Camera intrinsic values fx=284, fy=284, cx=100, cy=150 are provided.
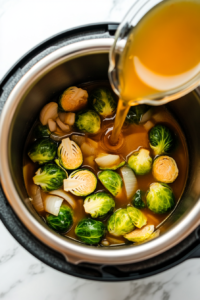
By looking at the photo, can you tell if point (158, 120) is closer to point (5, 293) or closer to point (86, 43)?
point (86, 43)

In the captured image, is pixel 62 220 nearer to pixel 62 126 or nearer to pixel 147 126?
pixel 62 126

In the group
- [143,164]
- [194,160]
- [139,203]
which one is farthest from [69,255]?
[194,160]

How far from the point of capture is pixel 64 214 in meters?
1.96

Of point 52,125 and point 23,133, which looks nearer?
point 23,133

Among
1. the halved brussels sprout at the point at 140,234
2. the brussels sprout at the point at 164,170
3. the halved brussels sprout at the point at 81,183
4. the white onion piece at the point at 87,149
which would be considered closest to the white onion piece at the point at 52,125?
the white onion piece at the point at 87,149

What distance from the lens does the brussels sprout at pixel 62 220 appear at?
1933 millimetres

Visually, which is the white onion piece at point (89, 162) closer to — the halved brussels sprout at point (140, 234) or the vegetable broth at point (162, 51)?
the halved brussels sprout at point (140, 234)

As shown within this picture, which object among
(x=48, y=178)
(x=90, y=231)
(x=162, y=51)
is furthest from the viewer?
(x=48, y=178)

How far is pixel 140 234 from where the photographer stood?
6.33ft

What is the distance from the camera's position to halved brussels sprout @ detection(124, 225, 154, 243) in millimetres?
1907

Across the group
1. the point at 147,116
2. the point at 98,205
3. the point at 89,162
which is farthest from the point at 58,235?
the point at 147,116

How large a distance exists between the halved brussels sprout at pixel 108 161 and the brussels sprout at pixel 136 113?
302 millimetres

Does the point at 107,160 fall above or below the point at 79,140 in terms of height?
below

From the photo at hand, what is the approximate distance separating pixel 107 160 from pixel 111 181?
162mm
